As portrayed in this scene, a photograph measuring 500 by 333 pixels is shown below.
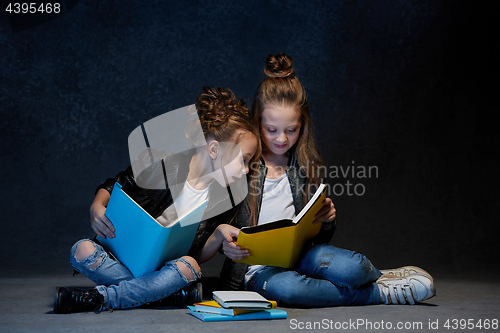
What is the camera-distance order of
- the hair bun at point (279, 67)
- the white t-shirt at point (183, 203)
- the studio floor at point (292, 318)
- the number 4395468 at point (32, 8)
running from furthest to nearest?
the number 4395468 at point (32, 8) < the hair bun at point (279, 67) < the white t-shirt at point (183, 203) < the studio floor at point (292, 318)

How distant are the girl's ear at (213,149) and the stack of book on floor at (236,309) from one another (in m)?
0.52

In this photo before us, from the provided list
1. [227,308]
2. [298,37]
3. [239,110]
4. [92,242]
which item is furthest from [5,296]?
[298,37]

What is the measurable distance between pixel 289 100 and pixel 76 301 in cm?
95

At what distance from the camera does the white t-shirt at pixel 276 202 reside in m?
1.88

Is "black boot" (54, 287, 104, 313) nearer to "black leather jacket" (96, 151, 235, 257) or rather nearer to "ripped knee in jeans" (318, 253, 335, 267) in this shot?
"black leather jacket" (96, 151, 235, 257)

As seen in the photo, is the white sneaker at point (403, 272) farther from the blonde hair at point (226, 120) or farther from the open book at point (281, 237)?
the blonde hair at point (226, 120)

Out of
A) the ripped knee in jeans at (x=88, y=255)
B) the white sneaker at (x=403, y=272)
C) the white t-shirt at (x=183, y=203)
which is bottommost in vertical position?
the white sneaker at (x=403, y=272)

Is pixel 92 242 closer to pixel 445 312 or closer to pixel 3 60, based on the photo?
pixel 445 312

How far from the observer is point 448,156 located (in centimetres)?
304

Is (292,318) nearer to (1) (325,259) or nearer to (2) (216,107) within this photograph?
(1) (325,259)

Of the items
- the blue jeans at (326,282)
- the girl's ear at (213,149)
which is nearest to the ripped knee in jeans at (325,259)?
the blue jeans at (326,282)

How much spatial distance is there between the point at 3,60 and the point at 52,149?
56cm

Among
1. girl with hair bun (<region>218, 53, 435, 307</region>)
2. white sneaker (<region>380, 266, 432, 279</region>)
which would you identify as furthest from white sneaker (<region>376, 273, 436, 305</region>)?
white sneaker (<region>380, 266, 432, 279</region>)

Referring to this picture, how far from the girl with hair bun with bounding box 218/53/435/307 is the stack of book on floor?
0.52 ft
